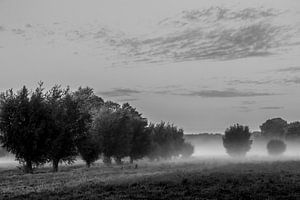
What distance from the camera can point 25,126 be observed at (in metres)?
61.1

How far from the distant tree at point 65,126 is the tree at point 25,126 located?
4.77 feet

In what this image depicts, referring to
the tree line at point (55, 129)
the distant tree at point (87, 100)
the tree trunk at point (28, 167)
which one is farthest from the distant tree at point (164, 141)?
the tree trunk at point (28, 167)

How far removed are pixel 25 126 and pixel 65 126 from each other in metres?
7.57

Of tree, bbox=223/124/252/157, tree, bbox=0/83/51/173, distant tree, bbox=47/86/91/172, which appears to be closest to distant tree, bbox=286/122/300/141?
tree, bbox=223/124/252/157

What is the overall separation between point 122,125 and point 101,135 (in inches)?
281

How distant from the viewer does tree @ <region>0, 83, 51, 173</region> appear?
60.8m

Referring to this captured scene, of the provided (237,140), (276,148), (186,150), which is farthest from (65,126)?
(186,150)

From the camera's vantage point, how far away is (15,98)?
63.7 m

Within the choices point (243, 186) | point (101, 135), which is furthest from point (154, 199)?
point (101, 135)

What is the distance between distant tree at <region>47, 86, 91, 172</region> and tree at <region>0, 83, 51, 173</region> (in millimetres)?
1453

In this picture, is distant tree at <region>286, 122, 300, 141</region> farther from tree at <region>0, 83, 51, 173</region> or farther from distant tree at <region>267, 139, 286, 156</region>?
tree at <region>0, 83, 51, 173</region>

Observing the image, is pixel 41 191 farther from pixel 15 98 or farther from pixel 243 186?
pixel 15 98

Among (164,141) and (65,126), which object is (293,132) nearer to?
(164,141)

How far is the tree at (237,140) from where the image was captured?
5851 inches
